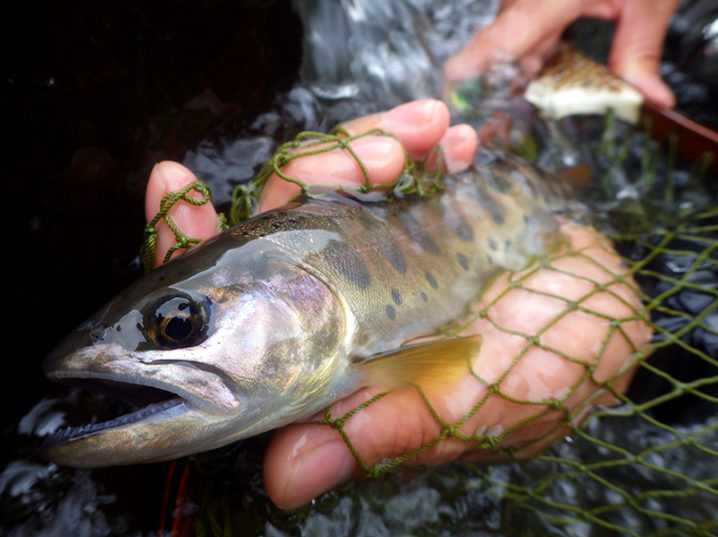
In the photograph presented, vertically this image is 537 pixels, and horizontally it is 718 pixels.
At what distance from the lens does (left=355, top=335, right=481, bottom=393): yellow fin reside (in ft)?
4.87

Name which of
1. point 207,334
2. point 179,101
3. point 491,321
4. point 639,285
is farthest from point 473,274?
point 179,101

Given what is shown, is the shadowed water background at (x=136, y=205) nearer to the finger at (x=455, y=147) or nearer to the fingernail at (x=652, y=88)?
the finger at (x=455, y=147)

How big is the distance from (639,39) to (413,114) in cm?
265

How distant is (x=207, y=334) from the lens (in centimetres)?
124

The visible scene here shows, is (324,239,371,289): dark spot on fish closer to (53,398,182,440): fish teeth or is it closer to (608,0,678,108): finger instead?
(53,398,182,440): fish teeth

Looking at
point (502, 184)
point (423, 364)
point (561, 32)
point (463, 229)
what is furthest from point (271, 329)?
point (561, 32)

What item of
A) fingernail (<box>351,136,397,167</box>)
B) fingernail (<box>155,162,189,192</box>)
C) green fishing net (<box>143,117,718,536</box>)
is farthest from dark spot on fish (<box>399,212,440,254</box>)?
fingernail (<box>155,162,189,192</box>)

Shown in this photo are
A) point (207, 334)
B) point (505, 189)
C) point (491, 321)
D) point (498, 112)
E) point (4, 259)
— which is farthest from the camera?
point (498, 112)

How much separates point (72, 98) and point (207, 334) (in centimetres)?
90

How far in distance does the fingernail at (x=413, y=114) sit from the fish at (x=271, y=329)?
0.31m

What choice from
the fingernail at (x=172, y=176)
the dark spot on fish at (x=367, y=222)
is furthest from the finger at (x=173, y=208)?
the dark spot on fish at (x=367, y=222)

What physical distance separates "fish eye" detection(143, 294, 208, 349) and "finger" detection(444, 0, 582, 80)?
8.92ft

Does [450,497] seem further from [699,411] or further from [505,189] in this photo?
[505,189]

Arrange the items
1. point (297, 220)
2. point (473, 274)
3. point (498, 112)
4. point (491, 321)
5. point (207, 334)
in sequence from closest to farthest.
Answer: point (207, 334), point (297, 220), point (491, 321), point (473, 274), point (498, 112)
